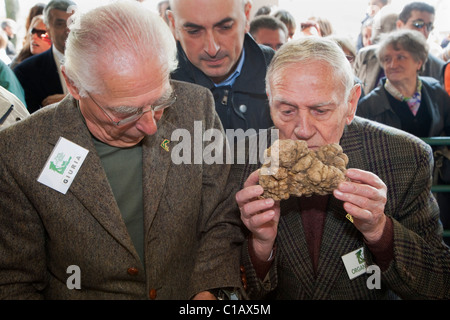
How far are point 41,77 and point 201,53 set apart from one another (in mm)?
1599

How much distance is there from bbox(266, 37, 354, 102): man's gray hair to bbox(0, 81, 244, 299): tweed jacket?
15.3 inches

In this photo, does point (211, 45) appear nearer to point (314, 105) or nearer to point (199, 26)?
point (199, 26)

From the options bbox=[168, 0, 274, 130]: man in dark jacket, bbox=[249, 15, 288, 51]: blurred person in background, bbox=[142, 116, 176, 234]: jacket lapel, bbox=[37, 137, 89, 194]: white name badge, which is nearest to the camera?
bbox=[37, 137, 89, 194]: white name badge

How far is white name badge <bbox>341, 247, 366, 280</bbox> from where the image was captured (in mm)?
1971

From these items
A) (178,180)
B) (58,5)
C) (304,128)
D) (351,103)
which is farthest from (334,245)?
(58,5)

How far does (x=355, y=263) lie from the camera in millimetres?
1982

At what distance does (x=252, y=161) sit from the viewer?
2176mm

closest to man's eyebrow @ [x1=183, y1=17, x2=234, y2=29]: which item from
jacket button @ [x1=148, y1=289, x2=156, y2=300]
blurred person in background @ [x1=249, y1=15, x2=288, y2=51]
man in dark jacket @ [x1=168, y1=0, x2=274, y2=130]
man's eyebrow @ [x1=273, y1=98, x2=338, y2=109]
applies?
man in dark jacket @ [x1=168, y1=0, x2=274, y2=130]

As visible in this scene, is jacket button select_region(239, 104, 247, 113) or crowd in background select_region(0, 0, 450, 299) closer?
crowd in background select_region(0, 0, 450, 299)

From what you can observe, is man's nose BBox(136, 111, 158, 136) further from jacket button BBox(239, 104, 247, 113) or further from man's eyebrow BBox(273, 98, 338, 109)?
jacket button BBox(239, 104, 247, 113)

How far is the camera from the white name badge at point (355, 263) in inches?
77.6

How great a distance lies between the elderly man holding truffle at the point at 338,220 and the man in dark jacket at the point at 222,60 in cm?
55

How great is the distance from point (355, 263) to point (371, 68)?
290 cm
